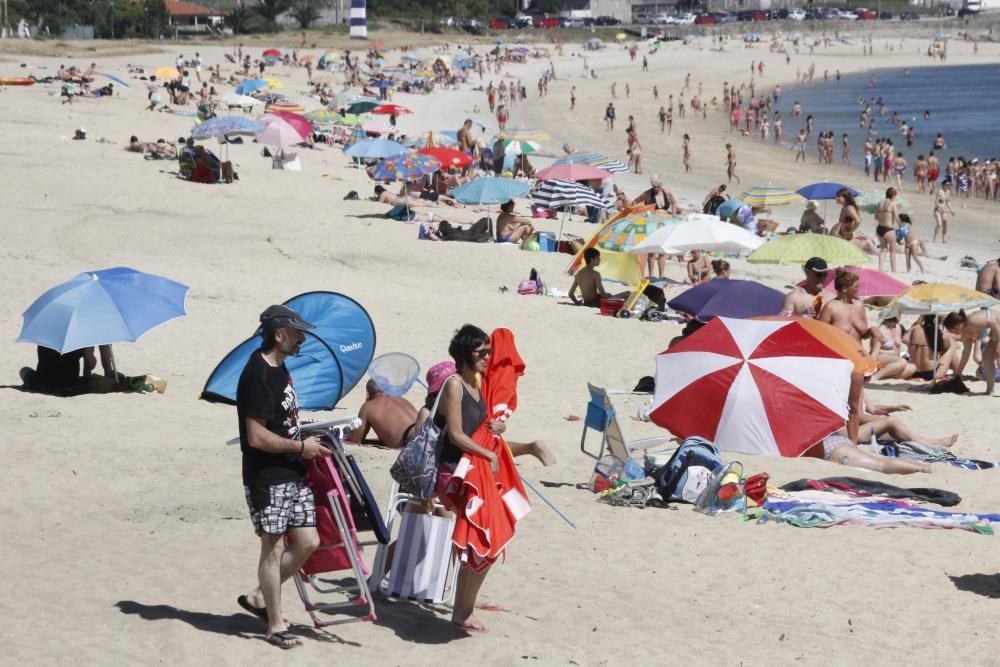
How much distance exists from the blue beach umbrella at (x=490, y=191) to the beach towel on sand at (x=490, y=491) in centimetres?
1220

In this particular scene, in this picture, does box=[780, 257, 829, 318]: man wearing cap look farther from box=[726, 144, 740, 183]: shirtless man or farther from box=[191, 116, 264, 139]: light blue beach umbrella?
box=[726, 144, 740, 183]: shirtless man

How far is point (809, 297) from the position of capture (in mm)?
10383

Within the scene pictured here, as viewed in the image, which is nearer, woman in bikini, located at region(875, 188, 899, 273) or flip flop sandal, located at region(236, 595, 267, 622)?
flip flop sandal, located at region(236, 595, 267, 622)

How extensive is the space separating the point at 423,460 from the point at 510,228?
41.9ft

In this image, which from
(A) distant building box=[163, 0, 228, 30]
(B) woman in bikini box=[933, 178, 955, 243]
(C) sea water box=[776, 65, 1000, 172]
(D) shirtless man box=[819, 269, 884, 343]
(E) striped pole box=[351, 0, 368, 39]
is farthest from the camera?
(A) distant building box=[163, 0, 228, 30]

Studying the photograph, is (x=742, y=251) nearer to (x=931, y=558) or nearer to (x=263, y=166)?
(x=931, y=558)

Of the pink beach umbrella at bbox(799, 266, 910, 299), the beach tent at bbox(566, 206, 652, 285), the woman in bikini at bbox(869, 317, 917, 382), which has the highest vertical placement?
the pink beach umbrella at bbox(799, 266, 910, 299)

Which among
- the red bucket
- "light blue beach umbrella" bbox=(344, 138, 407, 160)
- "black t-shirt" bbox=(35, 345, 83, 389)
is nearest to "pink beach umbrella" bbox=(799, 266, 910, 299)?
the red bucket

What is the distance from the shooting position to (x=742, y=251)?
13.9m

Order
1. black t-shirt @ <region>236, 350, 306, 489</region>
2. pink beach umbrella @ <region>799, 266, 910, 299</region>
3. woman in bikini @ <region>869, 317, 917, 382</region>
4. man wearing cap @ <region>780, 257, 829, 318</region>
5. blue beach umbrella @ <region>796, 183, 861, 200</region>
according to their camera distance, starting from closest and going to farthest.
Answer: black t-shirt @ <region>236, 350, 306, 489</region> → man wearing cap @ <region>780, 257, 829, 318</region> → woman in bikini @ <region>869, 317, 917, 382</region> → pink beach umbrella @ <region>799, 266, 910, 299</region> → blue beach umbrella @ <region>796, 183, 861, 200</region>

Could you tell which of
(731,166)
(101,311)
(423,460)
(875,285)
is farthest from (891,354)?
(731,166)

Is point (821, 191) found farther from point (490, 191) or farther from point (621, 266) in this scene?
point (621, 266)

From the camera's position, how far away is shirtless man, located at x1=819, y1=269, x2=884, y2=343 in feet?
31.1

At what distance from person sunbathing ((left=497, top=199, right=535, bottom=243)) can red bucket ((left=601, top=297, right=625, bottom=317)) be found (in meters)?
4.24
